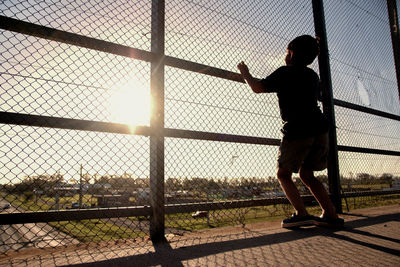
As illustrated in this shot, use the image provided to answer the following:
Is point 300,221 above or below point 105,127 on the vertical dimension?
below

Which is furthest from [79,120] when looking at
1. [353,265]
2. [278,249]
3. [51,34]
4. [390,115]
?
[390,115]

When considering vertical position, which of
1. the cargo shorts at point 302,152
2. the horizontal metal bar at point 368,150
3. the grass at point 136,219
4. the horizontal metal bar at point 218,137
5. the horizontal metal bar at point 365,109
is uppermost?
the horizontal metal bar at point 365,109

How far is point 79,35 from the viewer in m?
1.88

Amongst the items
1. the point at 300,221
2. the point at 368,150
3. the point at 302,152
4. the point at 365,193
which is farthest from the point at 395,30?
the point at 300,221

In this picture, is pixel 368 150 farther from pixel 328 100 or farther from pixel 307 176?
pixel 307 176

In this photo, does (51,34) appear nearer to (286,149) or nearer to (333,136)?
(286,149)

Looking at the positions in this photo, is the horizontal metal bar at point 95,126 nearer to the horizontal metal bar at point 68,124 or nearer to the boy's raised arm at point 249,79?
the horizontal metal bar at point 68,124

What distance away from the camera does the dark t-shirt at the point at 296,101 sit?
7.06 ft

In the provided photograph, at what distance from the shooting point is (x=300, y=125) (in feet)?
7.02

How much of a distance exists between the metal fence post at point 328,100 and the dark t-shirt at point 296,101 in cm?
150

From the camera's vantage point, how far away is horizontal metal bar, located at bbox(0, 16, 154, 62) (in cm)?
168

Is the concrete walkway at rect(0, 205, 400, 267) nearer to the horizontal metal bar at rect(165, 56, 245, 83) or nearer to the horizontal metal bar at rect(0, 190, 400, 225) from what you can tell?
the horizontal metal bar at rect(0, 190, 400, 225)

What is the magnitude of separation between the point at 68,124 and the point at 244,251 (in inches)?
52.2

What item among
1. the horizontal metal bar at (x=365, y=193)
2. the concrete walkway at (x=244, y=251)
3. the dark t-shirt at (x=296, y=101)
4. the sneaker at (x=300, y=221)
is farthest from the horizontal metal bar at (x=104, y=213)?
the horizontal metal bar at (x=365, y=193)
